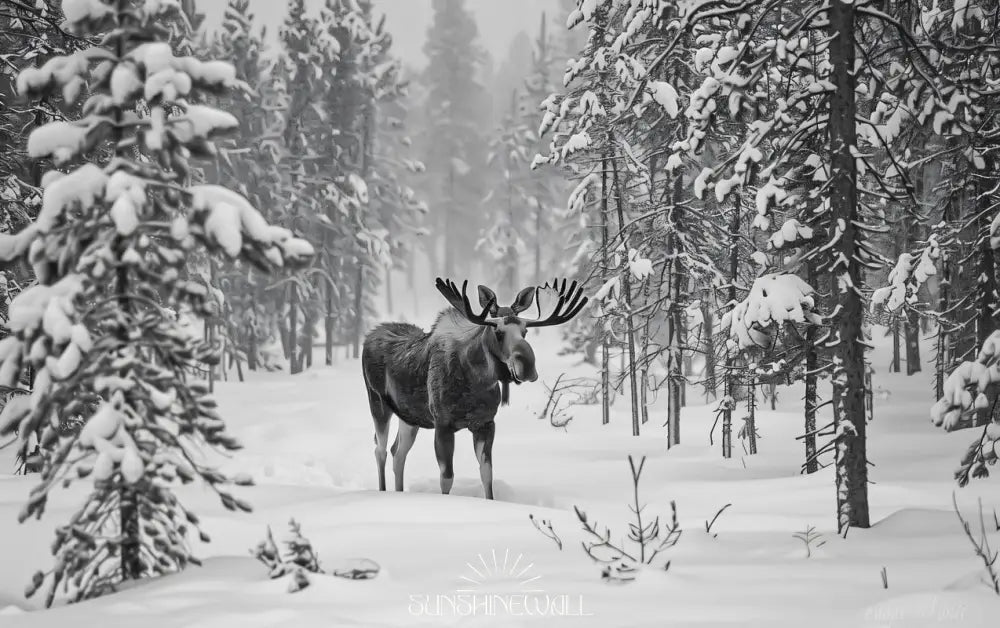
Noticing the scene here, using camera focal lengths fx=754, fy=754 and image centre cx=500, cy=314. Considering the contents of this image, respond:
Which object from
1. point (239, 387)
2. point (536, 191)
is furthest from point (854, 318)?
point (536, 191)

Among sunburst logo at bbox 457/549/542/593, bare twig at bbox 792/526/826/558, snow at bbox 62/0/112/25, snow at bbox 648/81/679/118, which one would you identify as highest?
snow at bbox 648/81/679/118

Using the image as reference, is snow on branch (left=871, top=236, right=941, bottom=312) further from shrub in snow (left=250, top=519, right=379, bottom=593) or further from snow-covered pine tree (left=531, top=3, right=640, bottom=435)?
shrub in snow (left=250, top=519, right=379, bottom=593)

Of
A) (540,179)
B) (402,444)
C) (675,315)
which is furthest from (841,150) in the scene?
(540,179)

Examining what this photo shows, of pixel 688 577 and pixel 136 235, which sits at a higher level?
pixel 136 235

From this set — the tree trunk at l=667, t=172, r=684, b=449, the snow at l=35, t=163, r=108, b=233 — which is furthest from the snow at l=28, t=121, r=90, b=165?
the tree trunk at l=667, t=172, r=684, b=449

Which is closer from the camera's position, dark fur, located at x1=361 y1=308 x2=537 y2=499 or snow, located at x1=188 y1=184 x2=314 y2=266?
snow, located at x1=188 y1=184 x2=314 y2=266

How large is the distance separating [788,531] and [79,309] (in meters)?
6.62

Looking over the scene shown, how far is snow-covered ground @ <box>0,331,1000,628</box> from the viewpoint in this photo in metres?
4.59

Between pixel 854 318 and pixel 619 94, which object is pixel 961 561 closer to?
pixel 854 318

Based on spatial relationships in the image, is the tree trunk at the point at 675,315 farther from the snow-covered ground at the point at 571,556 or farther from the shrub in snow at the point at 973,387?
the shrub in snow at the point at 973,387

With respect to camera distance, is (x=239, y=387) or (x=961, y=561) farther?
(x=239, y=387)

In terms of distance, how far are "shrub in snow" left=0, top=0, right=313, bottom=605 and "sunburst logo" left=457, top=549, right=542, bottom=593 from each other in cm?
177

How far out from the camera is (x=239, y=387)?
97.5ft

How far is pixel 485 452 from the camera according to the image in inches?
381
